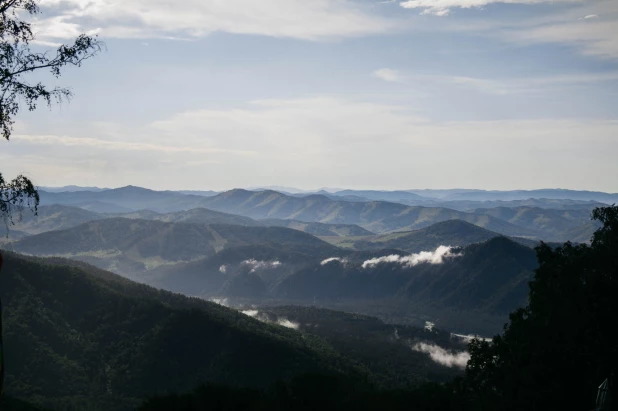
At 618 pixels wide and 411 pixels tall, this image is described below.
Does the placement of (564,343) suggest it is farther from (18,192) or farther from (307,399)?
(307,399)

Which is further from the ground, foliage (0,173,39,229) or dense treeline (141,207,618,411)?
foliage (0,173,39,229)

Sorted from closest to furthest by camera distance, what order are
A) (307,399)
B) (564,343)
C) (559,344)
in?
(564,343) < (559,344) < (307,399)

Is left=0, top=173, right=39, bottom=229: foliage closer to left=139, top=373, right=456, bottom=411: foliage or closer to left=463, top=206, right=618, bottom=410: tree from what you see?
left=463, top=206, right=618, bottom=410: tree

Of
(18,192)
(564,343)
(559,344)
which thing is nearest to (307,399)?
(559,344)

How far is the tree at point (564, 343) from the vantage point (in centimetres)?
4406

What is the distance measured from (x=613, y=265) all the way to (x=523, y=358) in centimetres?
1191

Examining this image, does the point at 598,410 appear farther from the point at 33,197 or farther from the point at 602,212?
the point at 602,212

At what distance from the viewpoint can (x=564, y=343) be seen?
45469 millimetres

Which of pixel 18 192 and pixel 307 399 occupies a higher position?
pixel 18 192

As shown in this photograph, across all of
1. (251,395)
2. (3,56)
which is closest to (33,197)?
(3,56)

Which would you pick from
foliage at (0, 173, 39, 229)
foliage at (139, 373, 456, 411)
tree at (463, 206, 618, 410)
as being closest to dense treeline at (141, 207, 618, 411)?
tree at (463, 206, 618, 410)

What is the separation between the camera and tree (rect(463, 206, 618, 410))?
44.1m

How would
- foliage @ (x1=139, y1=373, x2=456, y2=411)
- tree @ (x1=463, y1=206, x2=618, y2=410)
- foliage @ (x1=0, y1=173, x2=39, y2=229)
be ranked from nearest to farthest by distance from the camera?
foliage @ (x1=0, y1=173, x2=39, y2=229) < tree @ (x1=463, y1=206, x2=618, y2=410) < foliage @ (x1=139, y1=373, x2=456, y2=411)

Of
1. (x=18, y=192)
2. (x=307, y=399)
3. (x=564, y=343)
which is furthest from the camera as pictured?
(x=307, y=399)
